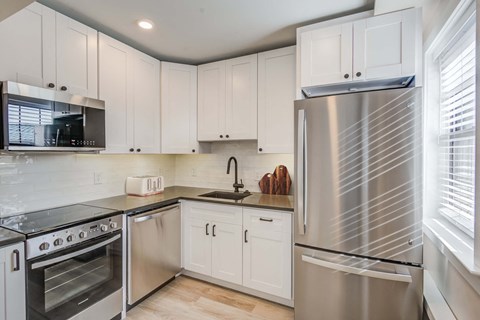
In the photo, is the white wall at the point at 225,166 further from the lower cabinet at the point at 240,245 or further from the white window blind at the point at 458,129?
the white window blind at the point at 458,129

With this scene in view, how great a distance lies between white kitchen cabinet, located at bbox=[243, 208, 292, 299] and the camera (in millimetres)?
2154

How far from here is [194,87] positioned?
2.98m

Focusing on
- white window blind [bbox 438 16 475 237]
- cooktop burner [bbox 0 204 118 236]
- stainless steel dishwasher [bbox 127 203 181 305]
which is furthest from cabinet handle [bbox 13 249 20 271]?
white window blind [bbox 438 16 475 237]

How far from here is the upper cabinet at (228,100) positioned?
8.72 feet

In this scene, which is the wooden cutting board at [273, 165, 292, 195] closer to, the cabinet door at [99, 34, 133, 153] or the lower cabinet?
the lower cabinet

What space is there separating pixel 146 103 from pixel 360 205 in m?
2.28

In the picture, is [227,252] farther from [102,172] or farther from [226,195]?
[102,172]

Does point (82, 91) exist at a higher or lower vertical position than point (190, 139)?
higher

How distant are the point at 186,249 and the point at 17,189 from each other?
1.56 meters

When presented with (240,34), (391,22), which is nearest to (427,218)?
(391,22)

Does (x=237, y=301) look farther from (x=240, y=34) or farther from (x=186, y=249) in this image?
(x=240, y=34)

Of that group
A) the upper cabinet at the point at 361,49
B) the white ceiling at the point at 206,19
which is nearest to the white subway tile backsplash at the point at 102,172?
the upper cabinet at the point at 361,49

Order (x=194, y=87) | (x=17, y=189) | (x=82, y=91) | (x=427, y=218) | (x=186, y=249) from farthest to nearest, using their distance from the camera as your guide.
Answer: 1. (x=194, y=87)
2. (x=186, y=249)
3. (x=82, y=91)
4. (x=17, y=189)
5. (x=427, y=218)

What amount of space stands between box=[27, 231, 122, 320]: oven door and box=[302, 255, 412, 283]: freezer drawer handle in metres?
1.52
